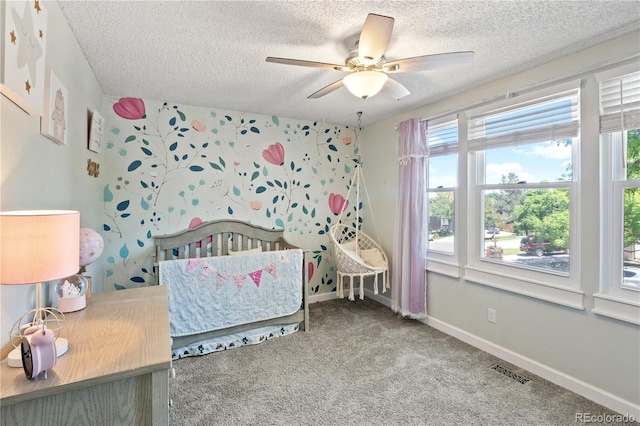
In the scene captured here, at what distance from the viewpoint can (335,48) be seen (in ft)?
6.72

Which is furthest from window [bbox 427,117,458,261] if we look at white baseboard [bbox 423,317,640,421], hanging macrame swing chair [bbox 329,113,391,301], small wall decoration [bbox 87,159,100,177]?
small wall decoration [bbox 87,159,100,177]

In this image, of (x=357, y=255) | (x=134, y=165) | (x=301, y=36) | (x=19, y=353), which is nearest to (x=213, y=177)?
(x=134, y=165)

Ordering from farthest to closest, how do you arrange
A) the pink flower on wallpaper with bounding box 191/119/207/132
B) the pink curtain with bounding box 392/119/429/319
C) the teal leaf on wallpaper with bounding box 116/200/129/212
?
the pink flower on wallpaper with bounding box 191/119/207/132 < the pink curtain with bounding box 392/119/429/319 < the teal leaf on wallpaper with bounding box 116/200/129/212

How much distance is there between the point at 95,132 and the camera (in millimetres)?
2346

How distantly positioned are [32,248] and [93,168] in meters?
1.87

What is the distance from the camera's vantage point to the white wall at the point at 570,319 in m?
1.93

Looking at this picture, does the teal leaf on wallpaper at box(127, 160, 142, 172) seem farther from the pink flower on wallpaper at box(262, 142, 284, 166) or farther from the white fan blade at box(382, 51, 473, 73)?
the white fan blade at box(382, 51, 473, 73)

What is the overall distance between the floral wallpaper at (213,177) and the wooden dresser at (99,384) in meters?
2.02

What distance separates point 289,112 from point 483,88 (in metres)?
1.98

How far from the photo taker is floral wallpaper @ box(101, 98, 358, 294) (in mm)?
3096

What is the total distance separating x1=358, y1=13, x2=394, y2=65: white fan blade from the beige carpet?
2.08 m

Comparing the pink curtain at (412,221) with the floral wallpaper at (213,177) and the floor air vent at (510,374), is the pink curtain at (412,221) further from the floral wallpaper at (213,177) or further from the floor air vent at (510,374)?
the floral wallpaper at (213,177)

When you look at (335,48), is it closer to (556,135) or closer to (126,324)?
(556,135)

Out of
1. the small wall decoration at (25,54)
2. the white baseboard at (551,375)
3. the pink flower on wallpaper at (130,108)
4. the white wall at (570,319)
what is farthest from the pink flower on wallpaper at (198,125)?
the white baseboard at (551,375)
